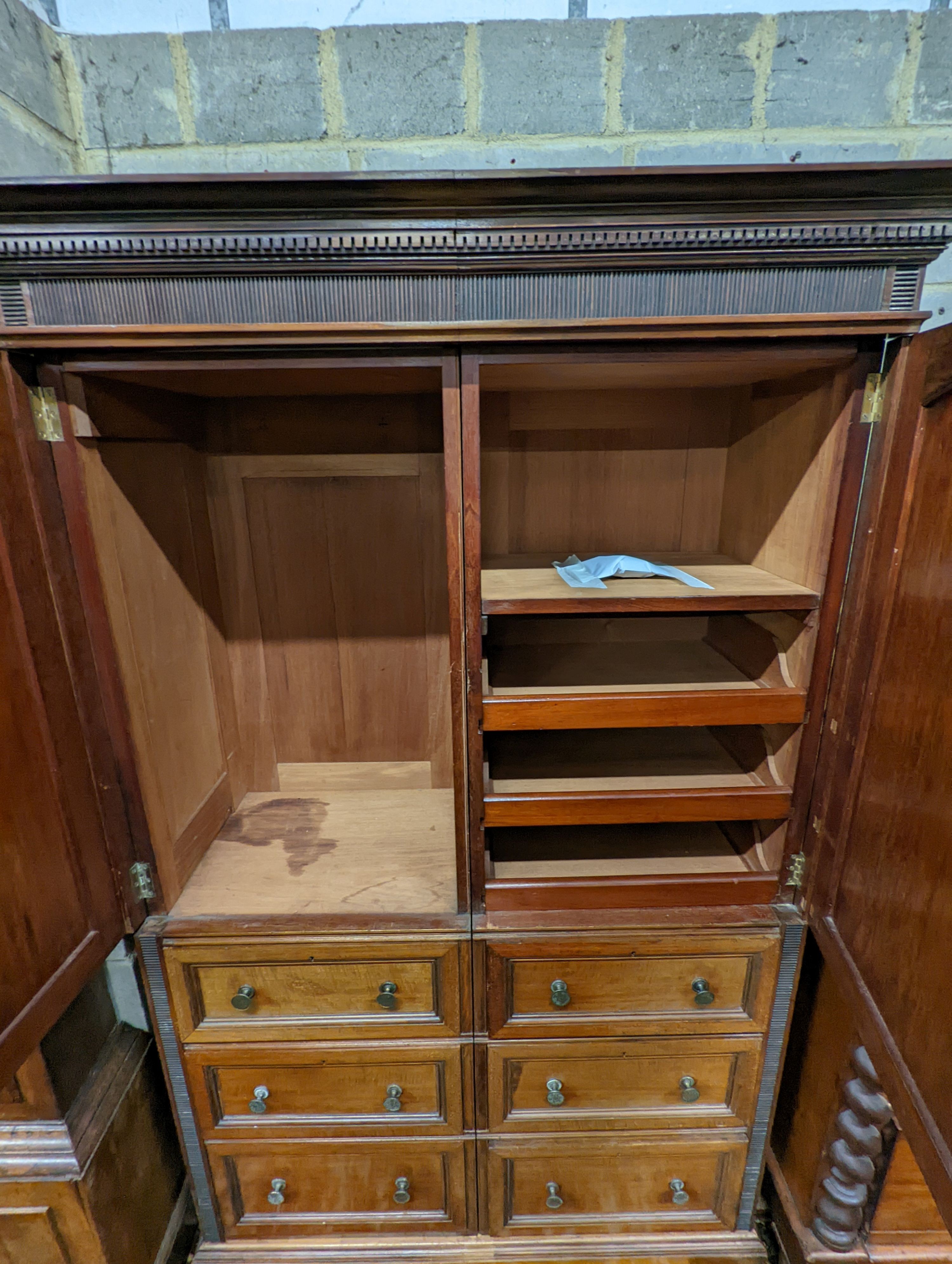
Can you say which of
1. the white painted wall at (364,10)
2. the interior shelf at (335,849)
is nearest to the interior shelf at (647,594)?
the interior shelf at (335,849)

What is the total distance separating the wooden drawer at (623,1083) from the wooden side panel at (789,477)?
856 millimetres

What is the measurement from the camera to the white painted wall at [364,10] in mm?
1050

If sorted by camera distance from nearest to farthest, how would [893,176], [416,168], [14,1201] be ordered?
[893,176], [14,1201], [416,168]

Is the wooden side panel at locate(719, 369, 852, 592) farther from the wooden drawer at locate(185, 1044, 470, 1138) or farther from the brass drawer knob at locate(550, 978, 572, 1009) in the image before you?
the wooden drawer at locate(185, 1044, 470, 1138)

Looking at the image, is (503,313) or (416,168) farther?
(416,168)

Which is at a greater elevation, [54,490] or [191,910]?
[54,490]

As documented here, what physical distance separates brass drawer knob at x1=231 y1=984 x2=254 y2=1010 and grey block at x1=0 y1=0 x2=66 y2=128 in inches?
59.1

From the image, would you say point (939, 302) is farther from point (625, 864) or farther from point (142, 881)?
point (142, 881)

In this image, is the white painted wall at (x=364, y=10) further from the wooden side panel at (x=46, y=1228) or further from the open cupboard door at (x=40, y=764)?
the wooden side panel at (x=46, y=1228)

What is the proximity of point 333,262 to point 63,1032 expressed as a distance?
1296 millimetres

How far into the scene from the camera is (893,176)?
0.73 metres

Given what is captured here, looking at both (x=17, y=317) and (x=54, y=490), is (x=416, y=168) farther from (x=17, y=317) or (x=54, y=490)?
(x=54, y=490)

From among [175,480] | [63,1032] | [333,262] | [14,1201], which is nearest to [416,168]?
[333,262]

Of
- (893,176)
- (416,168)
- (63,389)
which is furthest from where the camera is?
(416,168)
